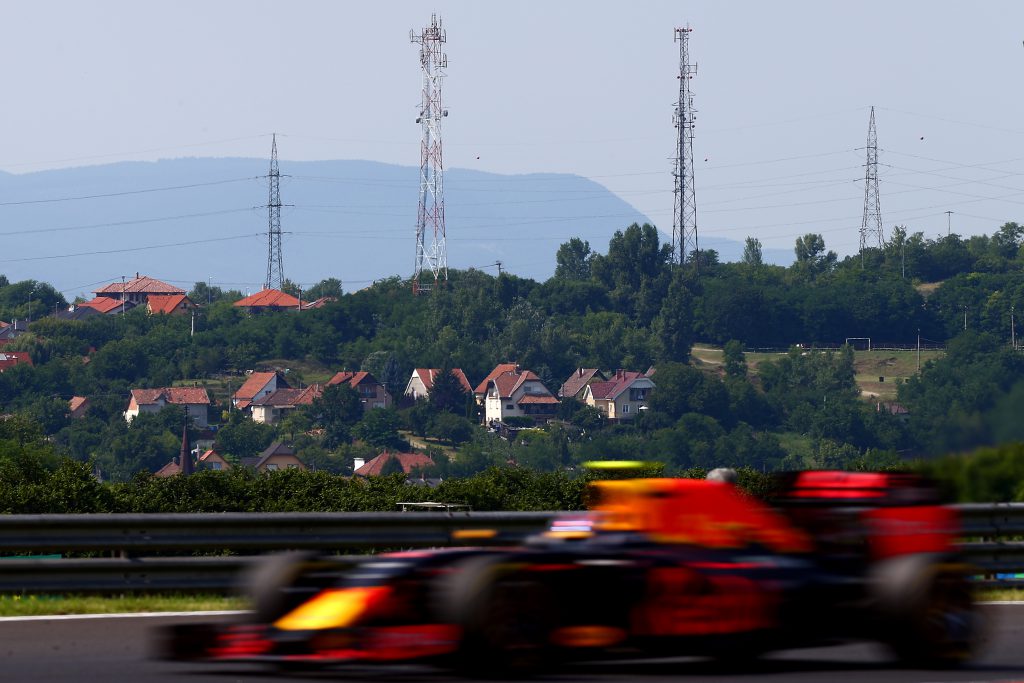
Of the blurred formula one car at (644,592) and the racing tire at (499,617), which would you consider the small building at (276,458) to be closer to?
the blurred formula one car at (644,592)

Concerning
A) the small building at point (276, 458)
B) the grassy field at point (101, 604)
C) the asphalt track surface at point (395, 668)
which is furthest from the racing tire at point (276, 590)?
the small building at point (276, 458)

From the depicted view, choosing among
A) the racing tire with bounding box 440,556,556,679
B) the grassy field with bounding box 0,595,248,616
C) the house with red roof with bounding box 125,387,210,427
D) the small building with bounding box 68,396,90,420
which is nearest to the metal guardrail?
the grassy field with bounding box 0,595,248,616

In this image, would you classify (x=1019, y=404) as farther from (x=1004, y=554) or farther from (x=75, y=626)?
(x=75, y=626)

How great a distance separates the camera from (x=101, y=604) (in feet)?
36.5

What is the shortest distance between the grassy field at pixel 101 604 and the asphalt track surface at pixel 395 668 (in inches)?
32.5

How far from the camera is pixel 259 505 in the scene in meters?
54.3

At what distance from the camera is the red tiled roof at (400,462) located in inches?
6649

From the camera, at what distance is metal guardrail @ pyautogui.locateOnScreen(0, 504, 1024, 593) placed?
10.9 m

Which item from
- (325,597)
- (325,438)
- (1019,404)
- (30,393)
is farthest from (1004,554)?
(30,393)

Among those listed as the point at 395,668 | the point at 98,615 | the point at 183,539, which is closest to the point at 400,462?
the point at 183,539

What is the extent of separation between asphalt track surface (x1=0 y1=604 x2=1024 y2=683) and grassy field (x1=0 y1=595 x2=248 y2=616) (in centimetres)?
83

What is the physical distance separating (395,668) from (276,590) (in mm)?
704

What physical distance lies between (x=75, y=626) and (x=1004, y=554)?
22.4ft

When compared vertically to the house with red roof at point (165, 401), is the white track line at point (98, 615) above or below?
above
